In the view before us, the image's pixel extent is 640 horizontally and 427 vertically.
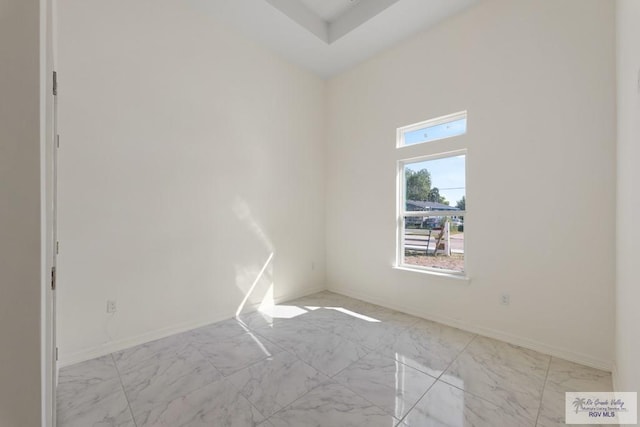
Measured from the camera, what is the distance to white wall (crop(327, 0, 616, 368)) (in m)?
2.23

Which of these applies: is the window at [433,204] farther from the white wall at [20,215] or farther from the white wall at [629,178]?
the white wall at [20,215]

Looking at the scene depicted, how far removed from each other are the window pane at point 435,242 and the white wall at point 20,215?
11.1 ft

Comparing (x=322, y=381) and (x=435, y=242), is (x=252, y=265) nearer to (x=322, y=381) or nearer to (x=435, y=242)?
(x=322, y=381)

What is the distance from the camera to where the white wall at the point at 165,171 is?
2.30 meters

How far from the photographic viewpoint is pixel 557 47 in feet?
7.89

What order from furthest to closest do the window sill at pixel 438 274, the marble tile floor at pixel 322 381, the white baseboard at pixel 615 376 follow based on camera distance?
1. the window sill at pixel 438 274
2. the white baseboard at pixel 615 376
3. the marble tile floor at pixel 322 381

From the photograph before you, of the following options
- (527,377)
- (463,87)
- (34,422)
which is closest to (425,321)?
(527,377)

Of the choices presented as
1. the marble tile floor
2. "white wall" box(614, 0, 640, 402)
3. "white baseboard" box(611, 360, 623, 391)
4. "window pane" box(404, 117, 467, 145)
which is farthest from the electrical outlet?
"white baseboard" box(611, 360, 623, 391)

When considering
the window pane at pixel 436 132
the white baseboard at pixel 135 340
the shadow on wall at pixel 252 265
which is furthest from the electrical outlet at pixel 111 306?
the window pane at pixel 436 132

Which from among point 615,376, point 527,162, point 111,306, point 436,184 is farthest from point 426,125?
point 111,306

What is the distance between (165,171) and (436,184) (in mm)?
3182

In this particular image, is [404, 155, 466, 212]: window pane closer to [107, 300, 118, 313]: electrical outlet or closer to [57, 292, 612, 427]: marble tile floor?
[57, 292, 612, 427]: marble tile floor

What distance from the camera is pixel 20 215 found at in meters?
0.64

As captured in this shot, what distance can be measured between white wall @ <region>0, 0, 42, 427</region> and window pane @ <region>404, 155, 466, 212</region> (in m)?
3.36
